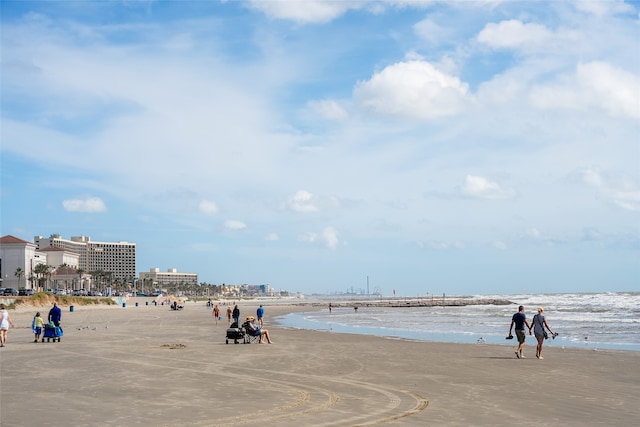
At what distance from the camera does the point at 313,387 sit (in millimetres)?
14344

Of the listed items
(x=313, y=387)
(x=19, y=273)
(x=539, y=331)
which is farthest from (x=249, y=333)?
(x=19, y=273)

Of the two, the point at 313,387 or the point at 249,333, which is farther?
the point at 249,333

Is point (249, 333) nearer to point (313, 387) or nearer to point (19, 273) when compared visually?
point (313, 387)

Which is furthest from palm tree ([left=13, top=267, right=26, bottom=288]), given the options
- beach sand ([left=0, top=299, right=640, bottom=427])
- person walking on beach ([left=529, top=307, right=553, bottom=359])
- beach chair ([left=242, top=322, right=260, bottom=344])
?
person walking on beach ([left=529, top=307, right=553, bottom=359])

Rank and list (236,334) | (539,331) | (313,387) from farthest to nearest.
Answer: (236,334), (539,331), (313,387)

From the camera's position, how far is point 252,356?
842 inches

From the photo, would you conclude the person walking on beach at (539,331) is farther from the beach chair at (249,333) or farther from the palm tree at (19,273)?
the palm tree at (19,273)

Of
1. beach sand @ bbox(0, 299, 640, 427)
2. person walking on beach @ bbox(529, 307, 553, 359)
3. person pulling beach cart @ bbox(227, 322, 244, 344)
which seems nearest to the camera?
beach sand @ bbox(0, 299, 640, 427)

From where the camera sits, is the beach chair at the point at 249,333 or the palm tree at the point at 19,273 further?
the palm tree at the point at 19,273

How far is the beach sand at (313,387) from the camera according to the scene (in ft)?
35.6

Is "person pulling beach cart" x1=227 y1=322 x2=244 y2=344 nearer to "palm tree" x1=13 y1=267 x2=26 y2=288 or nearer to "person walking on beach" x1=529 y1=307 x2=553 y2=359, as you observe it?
"person walking on beach" x1=529 y1=307 x2=553 y2=359

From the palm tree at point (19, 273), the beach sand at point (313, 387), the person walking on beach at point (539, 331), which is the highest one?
the palm tree at point (19, 273)

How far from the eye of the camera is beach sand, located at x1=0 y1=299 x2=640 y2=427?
35.6 ft

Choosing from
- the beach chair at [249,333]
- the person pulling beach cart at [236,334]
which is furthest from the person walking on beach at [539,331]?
the person pulling beach cart at [236,334]
